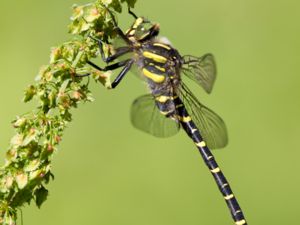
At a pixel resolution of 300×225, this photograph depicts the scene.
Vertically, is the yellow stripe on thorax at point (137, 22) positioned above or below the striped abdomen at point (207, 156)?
above

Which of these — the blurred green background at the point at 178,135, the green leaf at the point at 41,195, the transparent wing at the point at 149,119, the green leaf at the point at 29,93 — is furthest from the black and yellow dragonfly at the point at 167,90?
the blurred green background at the point at 178,135

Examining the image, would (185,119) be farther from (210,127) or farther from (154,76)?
(154,76)

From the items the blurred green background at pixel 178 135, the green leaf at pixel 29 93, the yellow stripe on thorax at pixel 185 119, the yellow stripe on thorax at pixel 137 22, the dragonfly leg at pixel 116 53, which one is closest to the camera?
the green leaf at pixel 29 93

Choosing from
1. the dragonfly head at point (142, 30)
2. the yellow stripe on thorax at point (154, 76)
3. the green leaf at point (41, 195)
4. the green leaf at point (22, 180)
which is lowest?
the green leaf at point (41, 195)

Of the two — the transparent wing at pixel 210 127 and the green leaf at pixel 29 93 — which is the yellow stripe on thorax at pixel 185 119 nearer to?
the transparent wing at pixel 210 127

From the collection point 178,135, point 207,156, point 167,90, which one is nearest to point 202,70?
point 167,90

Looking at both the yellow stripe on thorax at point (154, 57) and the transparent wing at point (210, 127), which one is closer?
the yellow stripe on thorax at point (154, 57)

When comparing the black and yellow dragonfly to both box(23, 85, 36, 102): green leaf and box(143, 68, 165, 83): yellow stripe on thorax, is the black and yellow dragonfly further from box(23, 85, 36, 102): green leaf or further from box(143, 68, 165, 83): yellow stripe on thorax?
box(23, 85, 36, 102): green leaf

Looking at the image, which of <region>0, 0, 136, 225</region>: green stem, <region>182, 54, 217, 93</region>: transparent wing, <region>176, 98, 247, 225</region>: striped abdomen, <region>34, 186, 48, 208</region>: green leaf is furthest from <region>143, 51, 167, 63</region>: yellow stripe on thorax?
<region>34, 186, 48, 208</region>: green leaf
